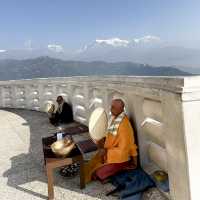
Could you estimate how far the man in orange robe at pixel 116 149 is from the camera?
14.4ft

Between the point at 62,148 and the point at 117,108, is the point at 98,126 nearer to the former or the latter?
the point at 117,108

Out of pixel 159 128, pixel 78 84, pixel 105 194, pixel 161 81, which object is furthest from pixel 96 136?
pixel 78 84

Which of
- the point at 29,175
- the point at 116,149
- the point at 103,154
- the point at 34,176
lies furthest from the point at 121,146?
the point at 29,175

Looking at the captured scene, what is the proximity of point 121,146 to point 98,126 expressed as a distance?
2.41 ft

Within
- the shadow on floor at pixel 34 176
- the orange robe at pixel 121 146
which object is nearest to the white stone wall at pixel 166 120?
the orange robe at pixel 121 146

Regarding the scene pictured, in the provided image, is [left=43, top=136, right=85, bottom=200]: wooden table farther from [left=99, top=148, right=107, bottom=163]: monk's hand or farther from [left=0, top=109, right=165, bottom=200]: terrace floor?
[left=99, top=148, right=107, bottom=163]: monk's hand

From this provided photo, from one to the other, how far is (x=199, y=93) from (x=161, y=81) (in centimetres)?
57

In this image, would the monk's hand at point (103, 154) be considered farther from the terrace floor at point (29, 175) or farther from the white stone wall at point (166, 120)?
the white stone wall at point (166, 120)

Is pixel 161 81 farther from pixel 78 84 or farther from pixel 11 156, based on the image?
pixel 78 84

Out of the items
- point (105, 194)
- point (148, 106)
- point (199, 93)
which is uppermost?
point (199, 93)

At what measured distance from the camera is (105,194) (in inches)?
159

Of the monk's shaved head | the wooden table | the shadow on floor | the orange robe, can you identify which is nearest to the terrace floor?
the shadow on floor

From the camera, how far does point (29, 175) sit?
5.09m

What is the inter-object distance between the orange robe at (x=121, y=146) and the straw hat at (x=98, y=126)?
36 centimetres
